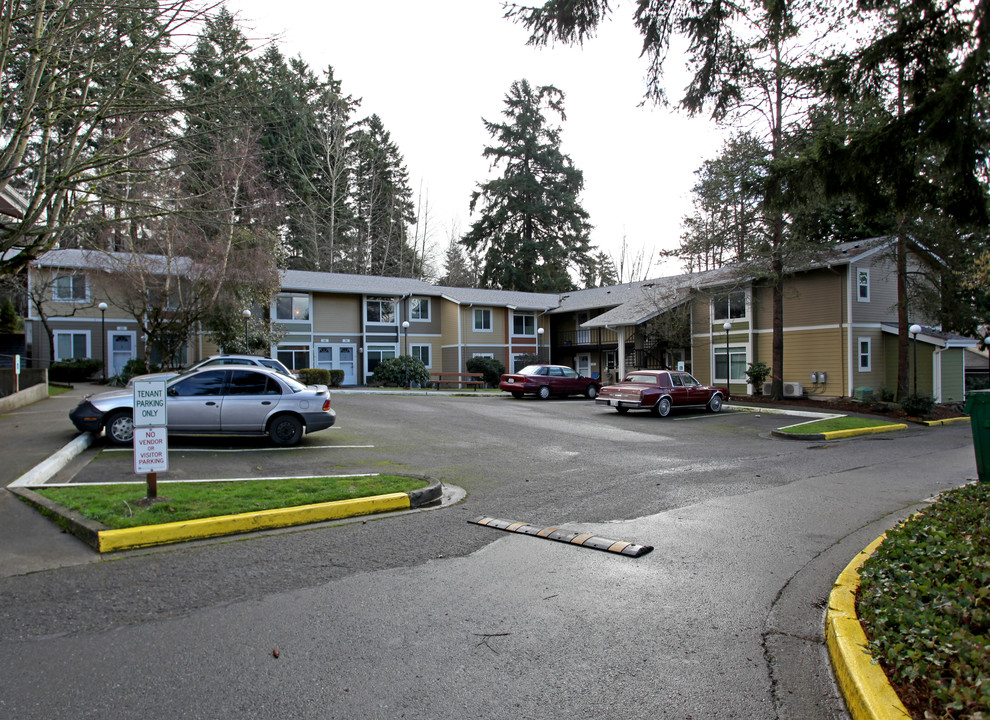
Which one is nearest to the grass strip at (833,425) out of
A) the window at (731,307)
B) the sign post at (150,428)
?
the window at (731,307)

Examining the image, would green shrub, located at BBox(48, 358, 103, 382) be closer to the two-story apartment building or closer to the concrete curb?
the two-story apartment building

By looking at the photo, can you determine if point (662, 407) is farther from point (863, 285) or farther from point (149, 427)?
point (149, 427)

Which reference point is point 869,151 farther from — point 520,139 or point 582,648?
point 520,139

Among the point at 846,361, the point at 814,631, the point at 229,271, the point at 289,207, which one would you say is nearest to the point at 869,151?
the point at 814,631

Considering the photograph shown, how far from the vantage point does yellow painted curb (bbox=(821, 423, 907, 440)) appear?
17103 mm

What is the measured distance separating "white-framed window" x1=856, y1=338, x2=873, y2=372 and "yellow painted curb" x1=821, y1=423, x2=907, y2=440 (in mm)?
8520

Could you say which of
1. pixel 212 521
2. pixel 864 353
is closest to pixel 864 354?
pixel 864 353

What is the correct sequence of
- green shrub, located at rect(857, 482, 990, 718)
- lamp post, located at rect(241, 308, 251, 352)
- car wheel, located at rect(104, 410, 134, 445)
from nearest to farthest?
green shrub, located at rect(857, 482, 990, 718)
car wheel, located at rect(104, 410, 134, 445)
lamp post, located at rect(241, 308, 251, 352)

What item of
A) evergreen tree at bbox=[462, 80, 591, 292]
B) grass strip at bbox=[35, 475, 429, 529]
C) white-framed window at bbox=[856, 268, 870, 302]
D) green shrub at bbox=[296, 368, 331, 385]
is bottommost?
grass strip at bbox=[35, 475, 429, 529]

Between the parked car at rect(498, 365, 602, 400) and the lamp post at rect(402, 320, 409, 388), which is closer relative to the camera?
the parked car at rect(498, 365, 602, 400)

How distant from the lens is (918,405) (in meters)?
22.6

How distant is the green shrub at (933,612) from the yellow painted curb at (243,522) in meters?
5.17

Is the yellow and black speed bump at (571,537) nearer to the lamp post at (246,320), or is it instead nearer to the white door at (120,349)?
the lamp post at (246,320)

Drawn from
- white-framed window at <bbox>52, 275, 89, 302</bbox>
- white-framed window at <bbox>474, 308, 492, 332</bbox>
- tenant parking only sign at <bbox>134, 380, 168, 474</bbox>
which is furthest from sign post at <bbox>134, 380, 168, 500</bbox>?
white-framed window at <bbox>474, 308, 492, 332</bbox>
